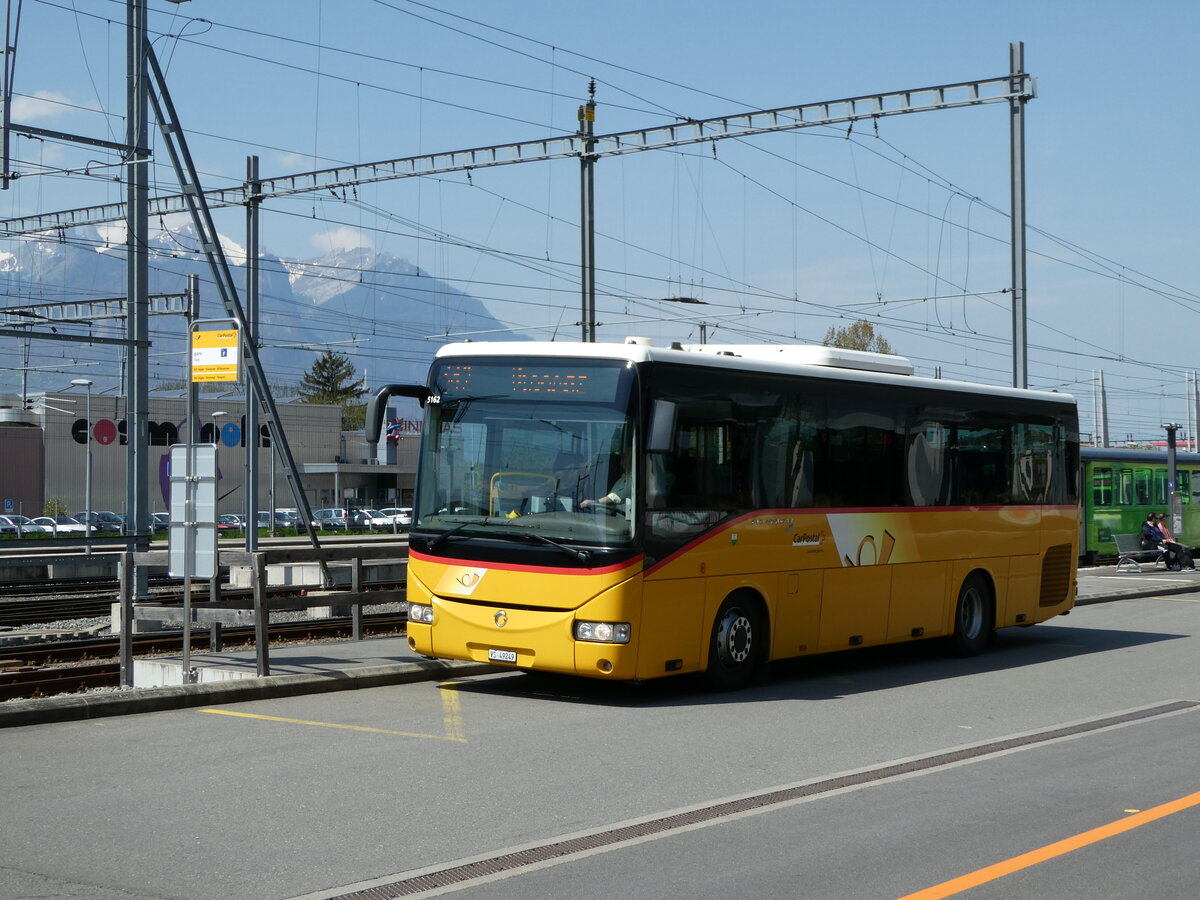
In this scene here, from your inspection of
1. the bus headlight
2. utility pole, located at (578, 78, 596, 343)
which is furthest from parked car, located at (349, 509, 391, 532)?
the bus headlight

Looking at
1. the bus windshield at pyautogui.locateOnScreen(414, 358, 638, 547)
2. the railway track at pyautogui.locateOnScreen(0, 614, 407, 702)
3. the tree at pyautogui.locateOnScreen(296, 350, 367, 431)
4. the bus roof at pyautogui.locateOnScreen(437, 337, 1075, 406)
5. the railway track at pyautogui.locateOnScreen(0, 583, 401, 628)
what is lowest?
the railway track at pyautogui.locateOnScreen(0, 583, 401, 628)

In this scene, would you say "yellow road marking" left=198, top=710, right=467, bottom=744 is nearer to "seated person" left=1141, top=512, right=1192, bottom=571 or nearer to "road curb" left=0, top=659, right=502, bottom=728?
"road curb" left=0, top=659, right=502, bottom=728

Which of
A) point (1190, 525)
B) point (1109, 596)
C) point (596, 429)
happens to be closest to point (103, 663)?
point (596, 429)

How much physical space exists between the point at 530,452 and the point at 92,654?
8.19 meters

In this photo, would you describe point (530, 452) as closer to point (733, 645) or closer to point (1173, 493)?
point (733, 645)

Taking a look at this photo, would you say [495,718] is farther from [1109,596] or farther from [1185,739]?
[1109,596]

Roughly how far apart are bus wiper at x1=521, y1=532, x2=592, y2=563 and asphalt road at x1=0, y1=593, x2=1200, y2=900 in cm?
129

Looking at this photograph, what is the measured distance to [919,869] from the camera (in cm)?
658

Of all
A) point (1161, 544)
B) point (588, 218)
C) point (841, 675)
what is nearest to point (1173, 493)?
point (1161, 544)

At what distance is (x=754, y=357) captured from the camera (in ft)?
46.1

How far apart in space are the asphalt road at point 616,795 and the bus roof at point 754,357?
9.71ft

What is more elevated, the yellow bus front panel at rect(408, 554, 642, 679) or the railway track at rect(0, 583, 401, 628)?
the yellow bus front panel at rect(408, 554, 642, 679)

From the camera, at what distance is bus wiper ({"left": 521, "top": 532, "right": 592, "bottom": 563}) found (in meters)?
12.0

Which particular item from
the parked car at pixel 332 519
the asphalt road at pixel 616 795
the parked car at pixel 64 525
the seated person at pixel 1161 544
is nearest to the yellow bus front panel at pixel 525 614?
the asphalt road at pixel 616 795
